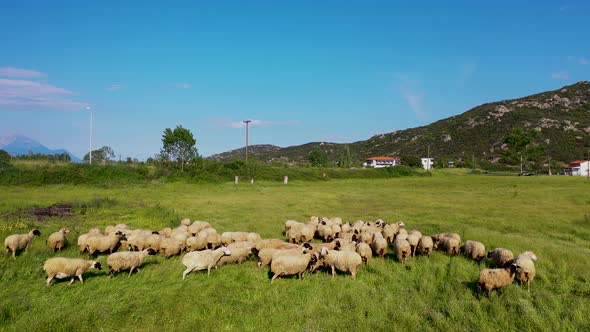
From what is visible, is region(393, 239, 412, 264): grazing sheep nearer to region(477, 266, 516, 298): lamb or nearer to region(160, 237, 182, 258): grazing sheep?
region(477, 266, 516, 298): lamb

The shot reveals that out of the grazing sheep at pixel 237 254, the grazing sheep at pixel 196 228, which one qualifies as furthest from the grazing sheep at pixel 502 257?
the grazing sheep at pixel 196 228

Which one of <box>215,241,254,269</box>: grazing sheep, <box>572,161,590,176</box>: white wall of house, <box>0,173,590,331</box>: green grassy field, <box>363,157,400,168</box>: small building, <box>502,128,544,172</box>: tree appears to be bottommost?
<box>0,173,590,331</box>: green grassy field

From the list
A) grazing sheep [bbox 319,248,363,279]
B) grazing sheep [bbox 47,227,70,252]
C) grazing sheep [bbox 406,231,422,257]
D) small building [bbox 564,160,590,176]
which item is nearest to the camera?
grazing sheep [bbox 319,248,363,279]

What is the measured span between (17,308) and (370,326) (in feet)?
29.7

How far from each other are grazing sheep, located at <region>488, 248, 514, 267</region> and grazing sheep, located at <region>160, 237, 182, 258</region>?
491 inches

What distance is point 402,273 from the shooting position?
11836 mm

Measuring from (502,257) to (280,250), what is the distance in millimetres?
8007

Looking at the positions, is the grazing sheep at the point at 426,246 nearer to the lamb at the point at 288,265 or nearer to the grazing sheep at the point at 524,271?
the grazing sheep at the point at 524,271

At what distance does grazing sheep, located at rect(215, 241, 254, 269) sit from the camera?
12943 mm

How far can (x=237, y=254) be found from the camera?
1329 centimetres

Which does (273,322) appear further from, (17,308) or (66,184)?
(66,184)

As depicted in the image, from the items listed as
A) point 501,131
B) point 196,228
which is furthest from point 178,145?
point 501,131

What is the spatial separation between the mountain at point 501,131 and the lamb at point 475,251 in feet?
363

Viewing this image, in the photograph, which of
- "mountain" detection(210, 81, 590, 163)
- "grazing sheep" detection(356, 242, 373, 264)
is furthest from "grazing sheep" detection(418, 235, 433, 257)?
"mountain" detection(210, 81, 590, 163)
